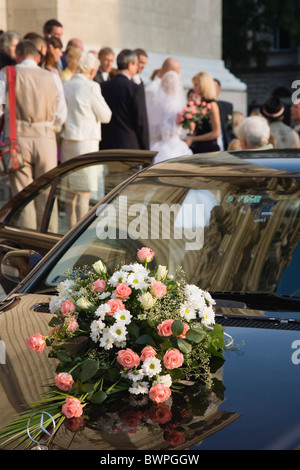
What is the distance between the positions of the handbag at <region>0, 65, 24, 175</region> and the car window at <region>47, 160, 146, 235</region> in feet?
8.26

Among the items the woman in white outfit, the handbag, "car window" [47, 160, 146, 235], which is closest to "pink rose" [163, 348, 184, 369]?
"car window" [47, 160, 146, 235]

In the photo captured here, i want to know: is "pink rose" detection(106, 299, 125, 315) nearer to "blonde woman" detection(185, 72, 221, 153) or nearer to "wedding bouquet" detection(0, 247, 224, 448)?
"wedding bouquet" detection(0, 247, 224, 448)

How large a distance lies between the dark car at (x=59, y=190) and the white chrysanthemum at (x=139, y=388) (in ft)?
8.70

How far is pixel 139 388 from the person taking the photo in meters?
2.50

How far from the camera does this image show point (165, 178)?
3.85 metres

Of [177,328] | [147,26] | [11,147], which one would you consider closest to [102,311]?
[177,328]

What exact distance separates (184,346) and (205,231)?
1465mm

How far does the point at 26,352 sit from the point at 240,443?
0.98m

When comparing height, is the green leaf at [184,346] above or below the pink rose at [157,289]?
below

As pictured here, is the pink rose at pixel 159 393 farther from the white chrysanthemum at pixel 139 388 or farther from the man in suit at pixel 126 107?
the man in suit at pixel 126 107

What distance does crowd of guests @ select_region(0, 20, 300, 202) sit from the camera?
8.28 m

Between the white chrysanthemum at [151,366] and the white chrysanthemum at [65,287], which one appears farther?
the white chrysanthemum at [65,287]

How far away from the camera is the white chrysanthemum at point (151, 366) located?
251cm

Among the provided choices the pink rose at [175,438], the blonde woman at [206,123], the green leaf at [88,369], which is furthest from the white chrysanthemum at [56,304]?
the blonde woman at [206,123]
